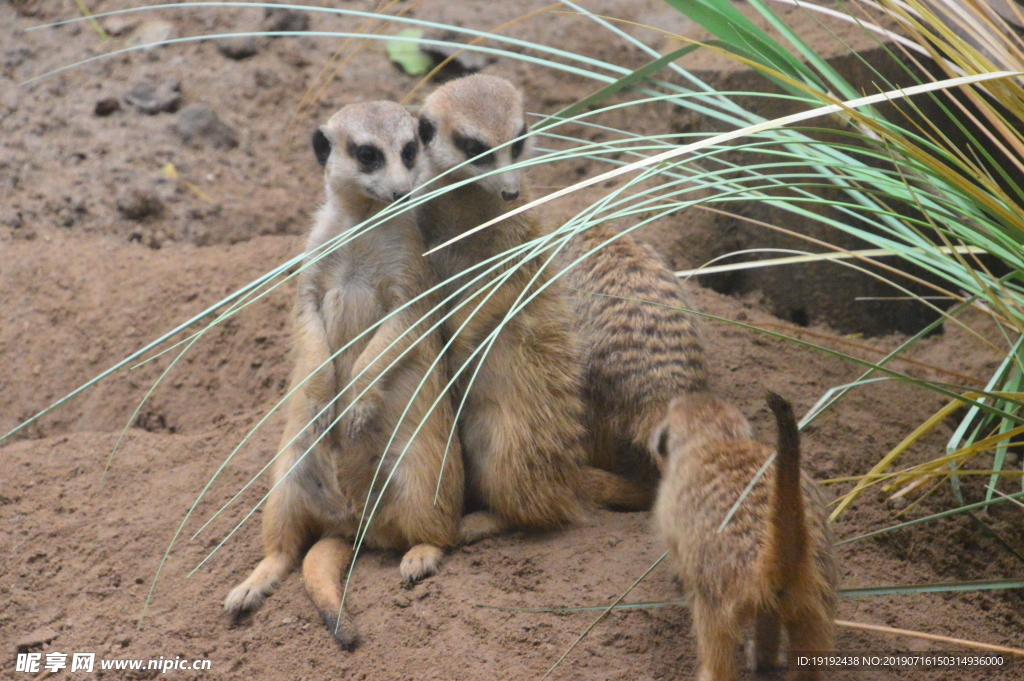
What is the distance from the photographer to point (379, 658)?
5.98 ft

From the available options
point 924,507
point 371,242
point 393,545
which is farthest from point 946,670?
point 371,242

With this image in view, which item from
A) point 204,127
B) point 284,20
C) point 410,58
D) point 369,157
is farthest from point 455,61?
point 369,157

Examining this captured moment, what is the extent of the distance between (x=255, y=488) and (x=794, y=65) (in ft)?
5.56

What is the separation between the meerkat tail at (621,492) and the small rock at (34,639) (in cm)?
135

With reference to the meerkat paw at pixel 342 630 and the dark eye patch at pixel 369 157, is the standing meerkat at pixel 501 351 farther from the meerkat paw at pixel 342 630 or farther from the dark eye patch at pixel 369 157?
the meerkat paw at pixel 342 630

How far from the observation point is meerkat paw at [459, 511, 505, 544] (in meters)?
2.23

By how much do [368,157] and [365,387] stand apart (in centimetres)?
57

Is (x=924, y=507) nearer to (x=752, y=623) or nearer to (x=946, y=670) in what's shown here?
(x=946, y=670)

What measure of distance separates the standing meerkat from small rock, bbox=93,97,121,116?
2.13 m

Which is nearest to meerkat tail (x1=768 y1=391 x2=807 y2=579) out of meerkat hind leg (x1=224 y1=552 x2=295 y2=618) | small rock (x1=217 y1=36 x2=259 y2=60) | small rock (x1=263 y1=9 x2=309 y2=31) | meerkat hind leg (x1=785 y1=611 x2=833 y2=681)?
meerkat hind leg (x1=785 y1=611 x2=833 y2=681)

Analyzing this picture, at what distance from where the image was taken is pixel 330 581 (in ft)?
6.70

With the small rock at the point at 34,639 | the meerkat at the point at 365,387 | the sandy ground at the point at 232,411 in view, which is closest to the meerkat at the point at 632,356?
the sandy ground at the point at 232,411

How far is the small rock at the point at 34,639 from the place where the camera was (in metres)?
1.93

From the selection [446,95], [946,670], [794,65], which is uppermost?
[794,65]
